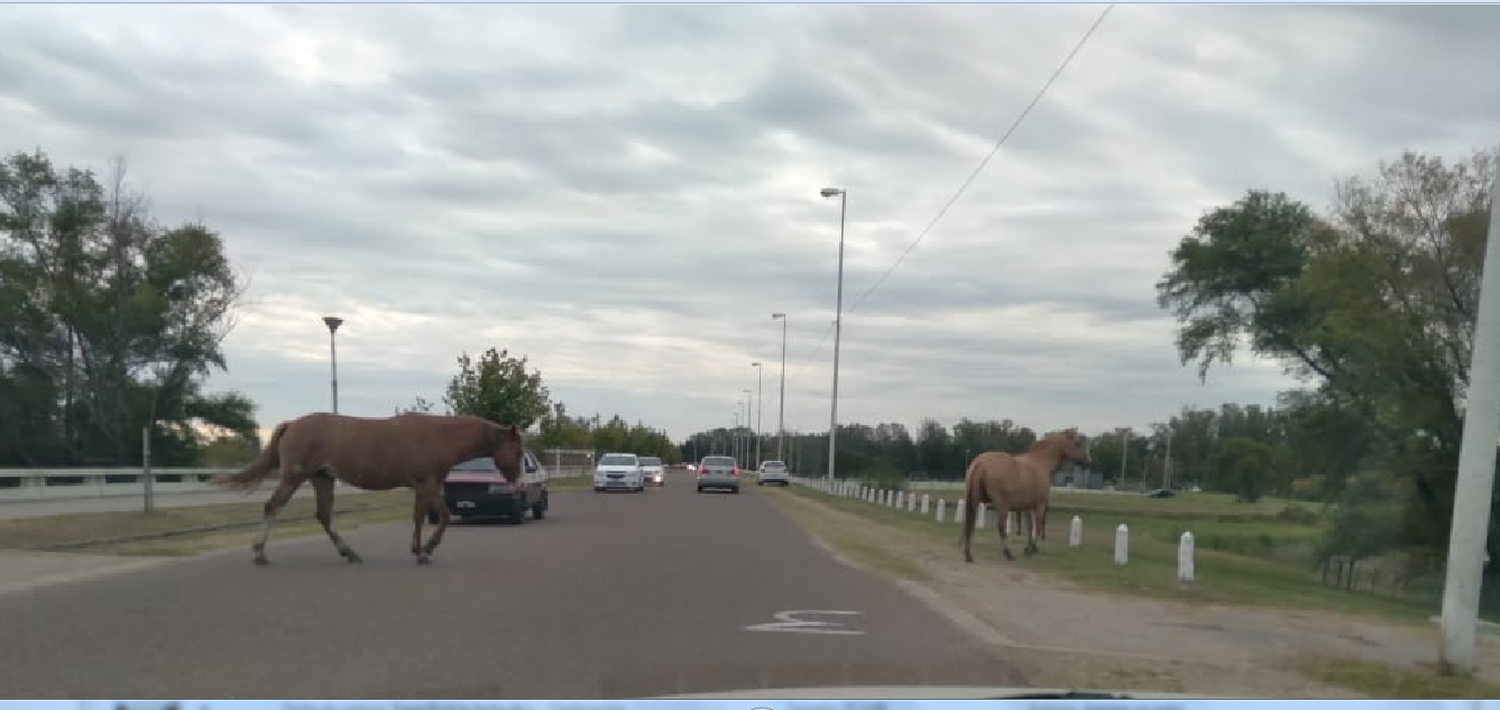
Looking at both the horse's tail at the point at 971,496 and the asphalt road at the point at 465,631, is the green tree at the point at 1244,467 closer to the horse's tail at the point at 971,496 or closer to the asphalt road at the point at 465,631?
the horse's tail at the point at 971,496

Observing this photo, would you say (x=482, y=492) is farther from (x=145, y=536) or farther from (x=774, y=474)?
(x=774, y=474)

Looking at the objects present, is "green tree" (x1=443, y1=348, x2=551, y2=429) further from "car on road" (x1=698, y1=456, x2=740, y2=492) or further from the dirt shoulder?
the dirt shoulder

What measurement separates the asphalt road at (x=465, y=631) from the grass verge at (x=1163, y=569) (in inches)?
144

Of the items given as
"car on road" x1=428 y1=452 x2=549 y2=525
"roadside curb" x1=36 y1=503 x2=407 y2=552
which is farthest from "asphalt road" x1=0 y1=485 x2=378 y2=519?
"car on road" x1=428 y1=452 x2=549 y2=525

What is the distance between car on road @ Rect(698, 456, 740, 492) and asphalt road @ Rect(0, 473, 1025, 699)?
36.8 metres

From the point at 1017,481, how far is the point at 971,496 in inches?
37.5

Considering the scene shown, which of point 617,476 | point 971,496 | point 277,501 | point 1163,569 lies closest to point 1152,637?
point 971,496

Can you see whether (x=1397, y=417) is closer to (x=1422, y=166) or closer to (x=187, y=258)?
(x=1422, y=166)

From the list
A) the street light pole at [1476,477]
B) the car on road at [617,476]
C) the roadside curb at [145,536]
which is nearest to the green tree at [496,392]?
the car on road at [617,476]

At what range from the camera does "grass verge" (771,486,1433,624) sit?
17328 millimetres

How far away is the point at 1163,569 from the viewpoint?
21438mm

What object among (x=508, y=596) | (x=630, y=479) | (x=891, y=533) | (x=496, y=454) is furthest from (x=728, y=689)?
(x=630, y=479)

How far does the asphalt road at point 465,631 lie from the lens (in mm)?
8703

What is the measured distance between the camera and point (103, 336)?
176 ft
